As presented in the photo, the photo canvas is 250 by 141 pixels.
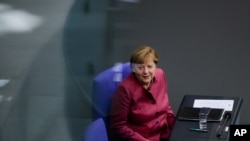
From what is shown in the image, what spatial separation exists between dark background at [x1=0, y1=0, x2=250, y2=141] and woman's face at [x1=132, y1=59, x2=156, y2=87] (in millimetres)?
350

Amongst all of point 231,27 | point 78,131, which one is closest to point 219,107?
point 231,27

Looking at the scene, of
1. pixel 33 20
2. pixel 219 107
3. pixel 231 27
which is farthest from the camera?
pixel 231 27

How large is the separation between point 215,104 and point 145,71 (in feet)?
1.31

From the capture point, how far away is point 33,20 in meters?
2.66

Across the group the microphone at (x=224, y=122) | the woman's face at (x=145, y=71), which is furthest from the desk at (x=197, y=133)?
the woman's face at (x=145, y=71)

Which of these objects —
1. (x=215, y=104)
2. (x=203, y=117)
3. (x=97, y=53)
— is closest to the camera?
(x=203, y=117)

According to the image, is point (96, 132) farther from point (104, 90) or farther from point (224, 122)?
point (224, 122)

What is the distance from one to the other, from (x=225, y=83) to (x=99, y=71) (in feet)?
2.61

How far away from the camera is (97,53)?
110 inches

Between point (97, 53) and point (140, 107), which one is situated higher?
point (97, 53)

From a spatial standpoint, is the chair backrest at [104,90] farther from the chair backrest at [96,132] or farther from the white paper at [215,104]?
the white paper at [215,104]

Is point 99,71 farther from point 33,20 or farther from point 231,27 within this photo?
point 231,27

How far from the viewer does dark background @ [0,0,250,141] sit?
2.66 metres

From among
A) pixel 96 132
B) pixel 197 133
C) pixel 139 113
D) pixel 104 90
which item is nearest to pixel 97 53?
pixel 104 90
